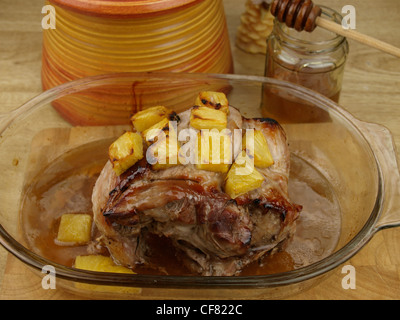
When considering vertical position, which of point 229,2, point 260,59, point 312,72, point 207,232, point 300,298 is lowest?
point 300,298

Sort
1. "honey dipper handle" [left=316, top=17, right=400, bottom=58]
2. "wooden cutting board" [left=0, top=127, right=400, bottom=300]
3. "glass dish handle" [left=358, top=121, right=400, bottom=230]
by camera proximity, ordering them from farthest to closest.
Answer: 1. "honey dipper handle" [left=316, top=17, right=400, bottom=58]
2. "wooden cutting board" [left=0, top=127, right=400, bottom=300]
3. "glass dish handle" [left=358, top=121, right=400, bottom=230]

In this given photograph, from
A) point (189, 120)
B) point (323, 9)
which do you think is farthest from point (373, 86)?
point (189, 120)

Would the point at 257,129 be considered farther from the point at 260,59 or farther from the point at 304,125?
the point at 260,59

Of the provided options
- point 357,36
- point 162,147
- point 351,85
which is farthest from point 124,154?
point 351,85

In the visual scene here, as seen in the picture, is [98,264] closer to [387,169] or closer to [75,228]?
[75,228]

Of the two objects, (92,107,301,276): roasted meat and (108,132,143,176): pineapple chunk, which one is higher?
(108,132,143,176): pineapple chunk

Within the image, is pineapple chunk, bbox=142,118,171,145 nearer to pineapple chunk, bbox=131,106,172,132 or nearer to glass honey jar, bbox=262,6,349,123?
pineapple chunk, bbox=131,106,172,132

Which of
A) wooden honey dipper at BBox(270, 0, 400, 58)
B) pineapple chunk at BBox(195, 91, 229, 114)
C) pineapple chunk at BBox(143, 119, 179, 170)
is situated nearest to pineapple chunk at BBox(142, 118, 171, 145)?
pineapple chunk at BBox(143, 119, 179, 170)
